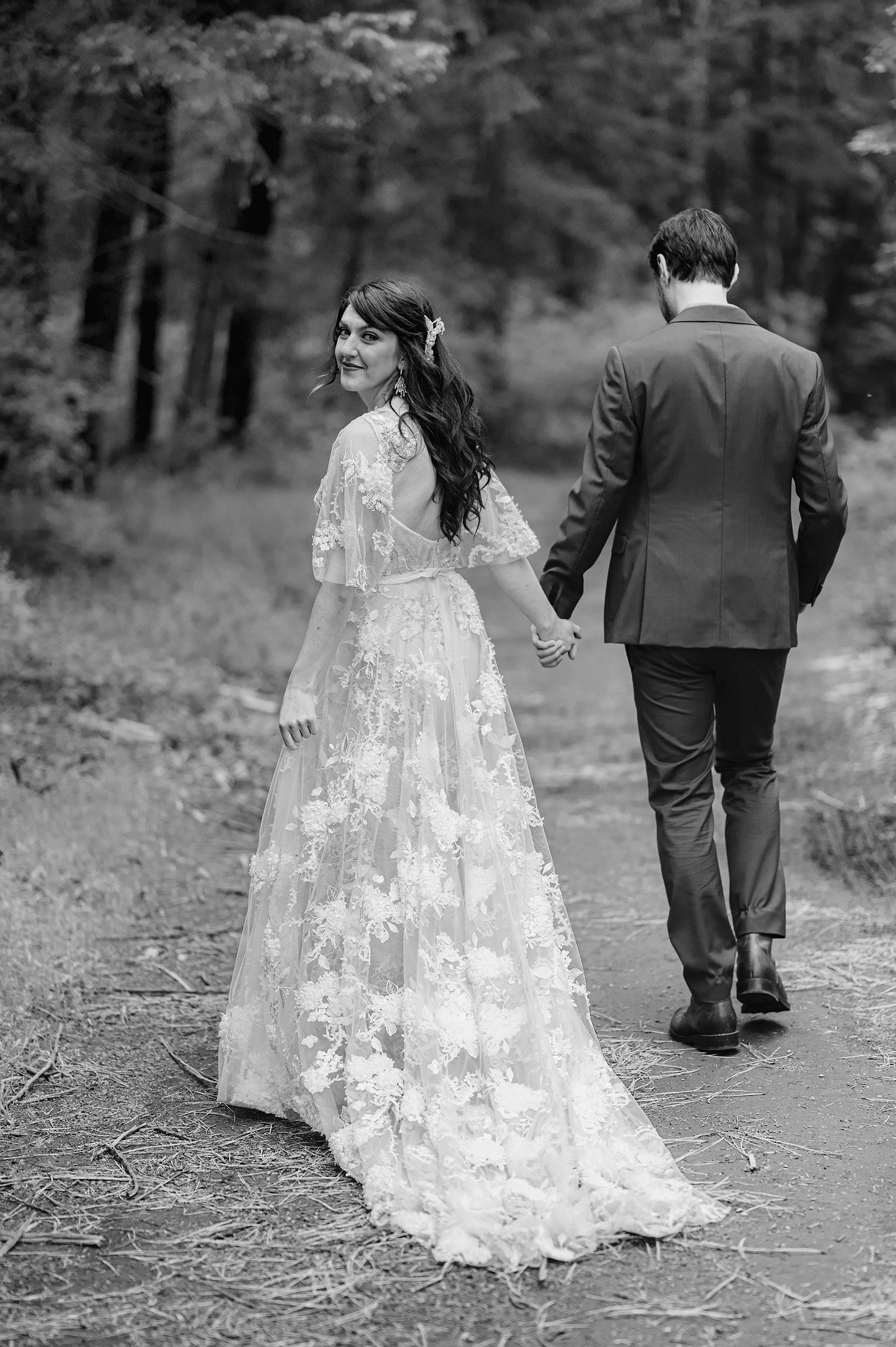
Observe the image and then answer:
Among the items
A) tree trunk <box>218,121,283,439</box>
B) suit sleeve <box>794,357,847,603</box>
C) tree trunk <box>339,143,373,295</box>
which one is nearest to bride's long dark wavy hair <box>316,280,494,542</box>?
suit sleeve <box>794,357,847,603</box>

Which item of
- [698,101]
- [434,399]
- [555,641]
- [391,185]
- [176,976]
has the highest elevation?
[698,101]

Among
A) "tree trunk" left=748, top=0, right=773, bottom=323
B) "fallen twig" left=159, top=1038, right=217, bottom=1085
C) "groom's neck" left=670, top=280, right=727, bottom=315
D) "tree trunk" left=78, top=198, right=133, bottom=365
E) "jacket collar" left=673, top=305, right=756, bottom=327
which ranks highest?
"tree trunk" left=748, top=0, right=773, bottom=323

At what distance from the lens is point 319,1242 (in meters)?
3.02

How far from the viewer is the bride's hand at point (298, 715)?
3.68 metres

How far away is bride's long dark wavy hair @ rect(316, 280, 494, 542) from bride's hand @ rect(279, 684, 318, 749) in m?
0.59

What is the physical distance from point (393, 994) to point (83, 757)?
3776mm

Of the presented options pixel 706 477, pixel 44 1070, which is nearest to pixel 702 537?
pixel 706 477

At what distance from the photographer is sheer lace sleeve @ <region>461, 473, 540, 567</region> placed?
3.92 metres

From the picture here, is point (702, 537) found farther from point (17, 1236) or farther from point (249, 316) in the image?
point (249, 316)

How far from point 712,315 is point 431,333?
957 mm

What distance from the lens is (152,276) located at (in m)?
15.0

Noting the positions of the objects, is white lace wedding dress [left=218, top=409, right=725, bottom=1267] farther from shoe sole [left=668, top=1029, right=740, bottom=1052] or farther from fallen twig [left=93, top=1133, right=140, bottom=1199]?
shoe sole [left=668, top=1029, right=740, bottom=1052]

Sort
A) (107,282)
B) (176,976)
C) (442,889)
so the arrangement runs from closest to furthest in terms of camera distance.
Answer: (442,889) < (176,976) < (107,282)

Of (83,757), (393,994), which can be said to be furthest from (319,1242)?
(83,757)
